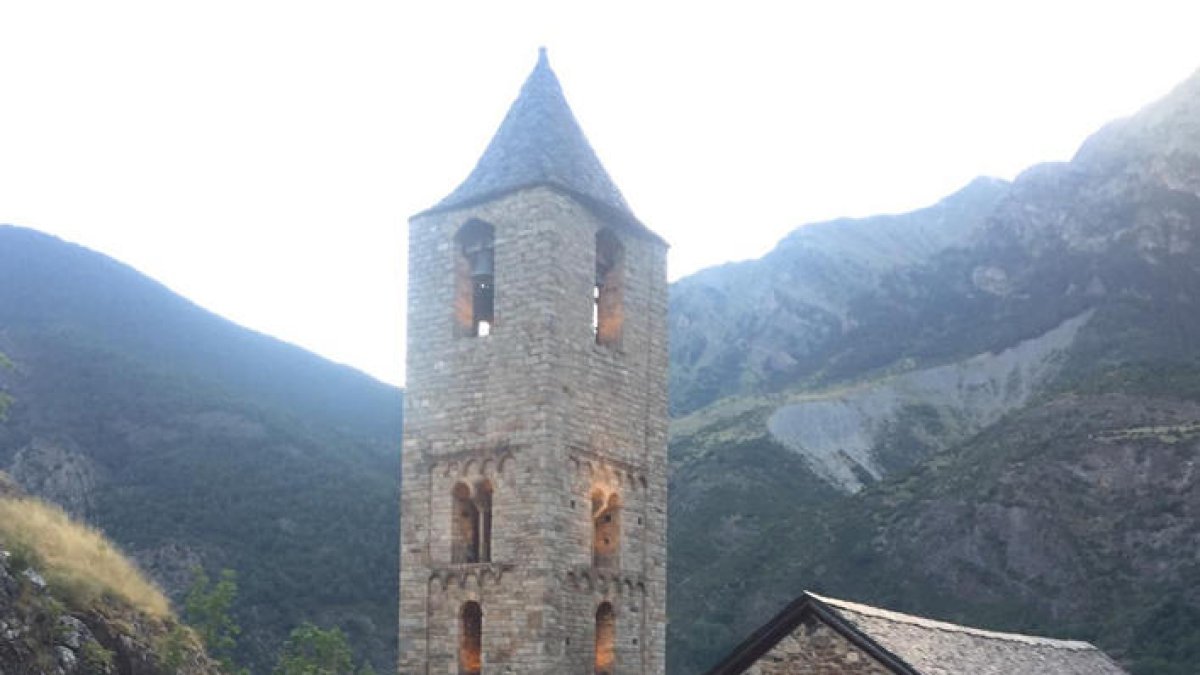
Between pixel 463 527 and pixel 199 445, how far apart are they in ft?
110

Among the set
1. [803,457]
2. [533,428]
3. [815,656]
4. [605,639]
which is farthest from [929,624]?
[803,457]

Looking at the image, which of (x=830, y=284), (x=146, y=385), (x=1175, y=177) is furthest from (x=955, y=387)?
(x=146, y=385)

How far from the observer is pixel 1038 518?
51.3m

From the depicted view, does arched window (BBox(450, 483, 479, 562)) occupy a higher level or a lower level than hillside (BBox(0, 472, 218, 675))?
higher

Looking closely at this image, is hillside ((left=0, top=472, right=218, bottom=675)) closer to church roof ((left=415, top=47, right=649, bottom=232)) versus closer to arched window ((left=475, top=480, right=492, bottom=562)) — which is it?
arched window ((left=475, top=480, right=492, bottom=562))

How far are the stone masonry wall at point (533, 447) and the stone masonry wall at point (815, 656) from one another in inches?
177

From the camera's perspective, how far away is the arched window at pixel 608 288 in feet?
69.5

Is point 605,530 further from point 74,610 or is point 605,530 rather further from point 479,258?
point 74,610

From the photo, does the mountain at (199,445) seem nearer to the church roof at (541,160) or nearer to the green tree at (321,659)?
the green tree at (321,659)

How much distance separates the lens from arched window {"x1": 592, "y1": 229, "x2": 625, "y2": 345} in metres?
21.2

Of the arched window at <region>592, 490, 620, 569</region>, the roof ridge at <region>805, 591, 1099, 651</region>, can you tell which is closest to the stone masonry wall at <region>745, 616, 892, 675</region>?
the roof ridge at <region>805, 591, 1099, 651</region>

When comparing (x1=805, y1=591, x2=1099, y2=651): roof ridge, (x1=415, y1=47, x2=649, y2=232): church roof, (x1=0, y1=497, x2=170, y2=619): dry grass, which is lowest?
(x1=805, y1=591, x2=1099, y2=651): roof ridge

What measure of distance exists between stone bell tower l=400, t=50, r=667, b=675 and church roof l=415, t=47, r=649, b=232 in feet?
0.15

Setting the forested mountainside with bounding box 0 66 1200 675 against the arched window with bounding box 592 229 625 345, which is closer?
the arched window with bounding box 592 229 625 345
